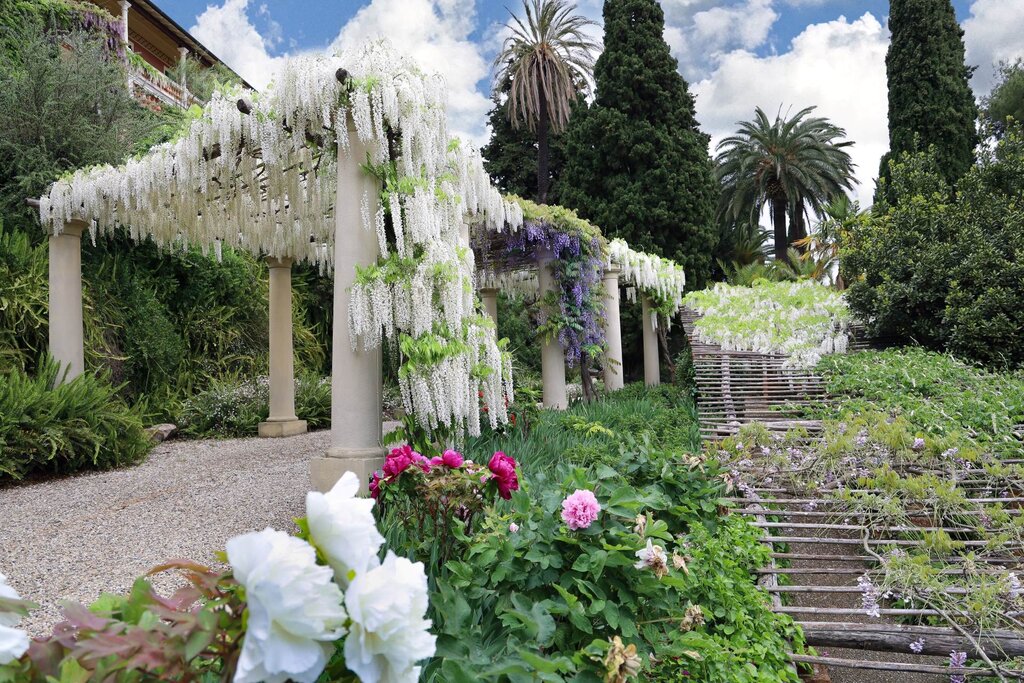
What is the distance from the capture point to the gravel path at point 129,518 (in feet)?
11.6

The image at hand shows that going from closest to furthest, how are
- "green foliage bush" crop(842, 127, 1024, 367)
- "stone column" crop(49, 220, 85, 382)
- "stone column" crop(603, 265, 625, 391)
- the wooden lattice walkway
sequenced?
Result: the wooden lattice walkway → "stone column" crop(49, 220, 85, 382) → "green foliage bush" crop(842, 127, 1024, 367) → "stone column" crop(603, 265, 625, 391)

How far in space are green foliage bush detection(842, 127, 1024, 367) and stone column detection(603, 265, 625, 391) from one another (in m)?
3.28

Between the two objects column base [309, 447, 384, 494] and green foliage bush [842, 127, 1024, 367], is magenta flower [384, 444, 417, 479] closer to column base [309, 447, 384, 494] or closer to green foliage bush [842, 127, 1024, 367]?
column base [309, 447, 384, 494]

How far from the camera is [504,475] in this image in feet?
9.02

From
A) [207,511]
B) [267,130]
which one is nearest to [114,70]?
[267,130]

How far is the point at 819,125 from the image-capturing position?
19875 mm

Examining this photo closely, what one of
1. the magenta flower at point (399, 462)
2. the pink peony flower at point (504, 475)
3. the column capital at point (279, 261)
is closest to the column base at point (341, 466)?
the magenta flower at point (399, 462)

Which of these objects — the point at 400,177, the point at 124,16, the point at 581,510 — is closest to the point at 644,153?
the point at 124,16

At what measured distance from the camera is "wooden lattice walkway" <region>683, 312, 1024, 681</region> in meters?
2.60

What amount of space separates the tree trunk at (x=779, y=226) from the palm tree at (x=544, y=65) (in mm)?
7924

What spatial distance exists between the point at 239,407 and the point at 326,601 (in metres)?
8.48

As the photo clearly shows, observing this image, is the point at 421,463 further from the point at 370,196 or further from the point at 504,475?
the point at 370,196

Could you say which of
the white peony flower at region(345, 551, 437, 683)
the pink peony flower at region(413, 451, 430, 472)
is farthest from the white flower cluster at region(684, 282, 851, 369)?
the white peony flower at region(345, 551, 437, 683)

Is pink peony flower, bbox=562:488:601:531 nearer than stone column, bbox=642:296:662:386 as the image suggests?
Yes
